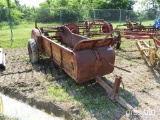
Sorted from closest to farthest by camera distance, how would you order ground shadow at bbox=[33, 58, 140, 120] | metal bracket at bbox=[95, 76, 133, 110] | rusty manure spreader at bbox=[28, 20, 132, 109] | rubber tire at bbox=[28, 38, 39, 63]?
ground shadow at bbox=[33, 58, 140, 120] → metal bracket at bbox=[95, 76, 133, 110] → rusty manure spreader at bbox=[28, 20, 132, 109] → rubber tire at bbox=[28, 38, 39, 63]

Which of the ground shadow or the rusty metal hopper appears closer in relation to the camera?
the ground shadow

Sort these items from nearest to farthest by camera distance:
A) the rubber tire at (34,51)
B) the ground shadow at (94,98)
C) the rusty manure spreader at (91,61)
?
1. the ground shadow at (94,98)
2. the rusty manure spreader at (91,61)
3. the rubber tire at (34,51)

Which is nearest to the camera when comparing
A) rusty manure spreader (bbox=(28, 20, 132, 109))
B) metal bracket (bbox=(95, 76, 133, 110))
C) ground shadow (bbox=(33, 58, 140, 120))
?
ground shadow (bbox=(33, 58, 140, 120))

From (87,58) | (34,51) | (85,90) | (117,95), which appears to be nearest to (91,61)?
(87,58)

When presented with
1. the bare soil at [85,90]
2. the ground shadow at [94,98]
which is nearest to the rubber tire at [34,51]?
the bare soil at [85,90]

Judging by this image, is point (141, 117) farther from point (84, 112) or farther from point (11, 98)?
point (11, 98)

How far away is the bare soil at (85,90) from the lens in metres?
3.66

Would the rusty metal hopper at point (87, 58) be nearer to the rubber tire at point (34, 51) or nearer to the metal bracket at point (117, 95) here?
the metal bracket at point (117, 95)

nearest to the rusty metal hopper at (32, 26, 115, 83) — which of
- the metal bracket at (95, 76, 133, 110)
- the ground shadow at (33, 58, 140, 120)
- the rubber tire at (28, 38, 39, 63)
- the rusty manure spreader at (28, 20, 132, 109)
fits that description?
the rusty manure spreader at (28, 20, 132, 109)

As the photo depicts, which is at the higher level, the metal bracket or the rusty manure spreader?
the rusty manure spreader

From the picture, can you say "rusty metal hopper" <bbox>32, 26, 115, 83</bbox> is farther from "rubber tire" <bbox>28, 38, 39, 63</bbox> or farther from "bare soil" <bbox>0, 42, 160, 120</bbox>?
"rubber tire" <bbox>28, 38, 39, 63</bbox>

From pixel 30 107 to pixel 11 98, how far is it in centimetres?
64

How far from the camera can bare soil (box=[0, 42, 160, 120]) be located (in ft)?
12.0

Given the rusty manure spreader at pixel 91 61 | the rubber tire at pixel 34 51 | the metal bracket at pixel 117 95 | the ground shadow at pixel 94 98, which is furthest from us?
the rubber tire at pixel 34 51
